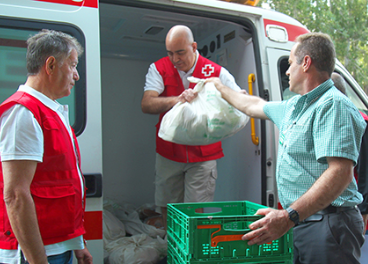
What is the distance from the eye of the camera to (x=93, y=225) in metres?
1.98

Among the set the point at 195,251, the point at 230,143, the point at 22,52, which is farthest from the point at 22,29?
the point at 230,143

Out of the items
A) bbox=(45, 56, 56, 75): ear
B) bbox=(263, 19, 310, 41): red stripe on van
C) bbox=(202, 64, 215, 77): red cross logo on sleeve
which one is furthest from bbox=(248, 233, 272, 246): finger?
bbox=(263, 19, 310, 41): red stripe on van

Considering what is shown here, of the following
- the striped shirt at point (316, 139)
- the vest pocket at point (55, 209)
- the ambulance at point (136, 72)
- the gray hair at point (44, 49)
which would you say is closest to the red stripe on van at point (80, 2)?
the ambulance at point (136, 72)

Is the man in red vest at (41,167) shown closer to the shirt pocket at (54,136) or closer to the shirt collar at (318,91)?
the shirt pocket at (54,136)

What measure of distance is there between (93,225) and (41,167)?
Result: 794 millimetres

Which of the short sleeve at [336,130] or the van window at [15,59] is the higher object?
the van window at [15,59]

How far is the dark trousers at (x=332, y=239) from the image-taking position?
1.68 m

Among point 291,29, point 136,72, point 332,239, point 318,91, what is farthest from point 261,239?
point 136,72

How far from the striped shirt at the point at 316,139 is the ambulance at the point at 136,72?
0.87 m

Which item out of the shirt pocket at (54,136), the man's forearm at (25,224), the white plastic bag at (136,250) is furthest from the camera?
the white plastic bag at (136,250)

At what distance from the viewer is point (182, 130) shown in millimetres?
2410

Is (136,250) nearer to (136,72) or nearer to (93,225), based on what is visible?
(93,225)

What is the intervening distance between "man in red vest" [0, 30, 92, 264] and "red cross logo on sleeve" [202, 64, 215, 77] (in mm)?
1444

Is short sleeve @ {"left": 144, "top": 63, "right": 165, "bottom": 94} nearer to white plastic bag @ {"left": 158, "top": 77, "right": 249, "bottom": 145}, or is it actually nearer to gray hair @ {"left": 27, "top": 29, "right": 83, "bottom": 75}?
white plastic bag @ {"left": 158, "top": 77, "right": 249, "bottom": 145}
